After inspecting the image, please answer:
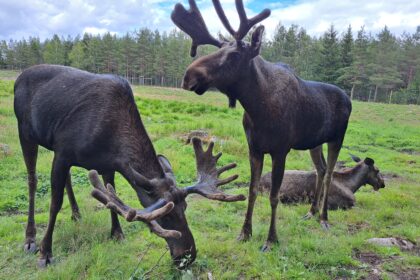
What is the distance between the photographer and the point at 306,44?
7300 centimetres

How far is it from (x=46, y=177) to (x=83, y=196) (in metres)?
1.76

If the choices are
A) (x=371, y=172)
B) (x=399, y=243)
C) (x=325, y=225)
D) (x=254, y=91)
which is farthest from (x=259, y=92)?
(x=371, y=172)

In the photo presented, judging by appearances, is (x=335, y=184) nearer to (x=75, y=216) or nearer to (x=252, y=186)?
(x=252, y=186)

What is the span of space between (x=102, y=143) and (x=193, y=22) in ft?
6.33

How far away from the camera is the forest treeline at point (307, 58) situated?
176 feet

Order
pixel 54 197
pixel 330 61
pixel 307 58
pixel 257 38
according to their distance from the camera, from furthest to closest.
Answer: pixel 307 58
pixel 330 61
pixel 54 197
pixel 257 38

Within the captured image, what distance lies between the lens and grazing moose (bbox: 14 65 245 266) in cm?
390

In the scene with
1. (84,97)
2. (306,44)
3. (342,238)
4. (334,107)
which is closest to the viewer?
(84,97)

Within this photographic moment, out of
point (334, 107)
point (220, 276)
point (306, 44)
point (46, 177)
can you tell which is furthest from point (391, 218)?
point (306, 44)

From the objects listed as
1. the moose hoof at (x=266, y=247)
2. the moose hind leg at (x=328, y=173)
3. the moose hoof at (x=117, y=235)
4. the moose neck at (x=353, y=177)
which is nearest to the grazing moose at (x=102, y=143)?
the moose hoof at (x=117, y=235)

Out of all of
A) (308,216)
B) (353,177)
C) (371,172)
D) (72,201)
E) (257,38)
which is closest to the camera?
(257,38)

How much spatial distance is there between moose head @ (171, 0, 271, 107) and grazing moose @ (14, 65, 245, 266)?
820mm

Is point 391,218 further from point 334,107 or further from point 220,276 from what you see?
point 220,276

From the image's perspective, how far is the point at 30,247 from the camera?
190 inches
